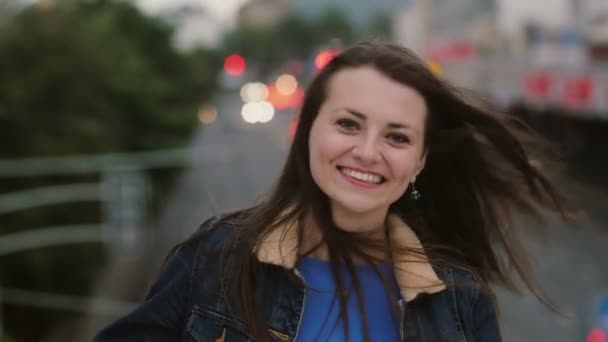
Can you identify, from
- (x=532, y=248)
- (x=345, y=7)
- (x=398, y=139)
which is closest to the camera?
(x=398, y=139)

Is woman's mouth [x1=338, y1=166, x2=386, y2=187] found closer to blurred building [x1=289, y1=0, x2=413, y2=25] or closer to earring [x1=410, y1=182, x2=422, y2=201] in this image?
earring [x1=410, y1=182, x2=422, y2=201]

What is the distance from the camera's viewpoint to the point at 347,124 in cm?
207

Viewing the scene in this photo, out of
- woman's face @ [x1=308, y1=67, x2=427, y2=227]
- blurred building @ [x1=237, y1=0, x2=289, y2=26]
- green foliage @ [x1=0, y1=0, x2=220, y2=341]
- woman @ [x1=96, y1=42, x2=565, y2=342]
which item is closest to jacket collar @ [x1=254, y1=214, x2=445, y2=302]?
woman @ [x1=96, y1=42, x2=565, y2=342]

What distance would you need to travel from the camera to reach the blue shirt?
1988mm

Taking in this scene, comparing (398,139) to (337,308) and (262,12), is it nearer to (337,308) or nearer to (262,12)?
(337,308)

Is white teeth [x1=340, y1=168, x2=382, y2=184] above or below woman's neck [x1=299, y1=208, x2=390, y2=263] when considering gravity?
above

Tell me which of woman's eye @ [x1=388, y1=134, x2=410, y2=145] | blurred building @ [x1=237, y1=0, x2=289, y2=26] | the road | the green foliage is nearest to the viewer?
woman's eye @ [x1=388, y1=134, x2=410, y2=145]

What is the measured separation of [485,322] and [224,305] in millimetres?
564

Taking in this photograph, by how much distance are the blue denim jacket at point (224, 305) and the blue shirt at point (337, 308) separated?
27 millimetres

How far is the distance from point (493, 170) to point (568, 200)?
1.30 ft

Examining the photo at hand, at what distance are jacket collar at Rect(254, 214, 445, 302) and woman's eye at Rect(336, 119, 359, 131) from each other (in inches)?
9.2

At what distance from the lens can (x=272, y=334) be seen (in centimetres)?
197

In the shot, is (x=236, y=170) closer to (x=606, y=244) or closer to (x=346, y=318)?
(x=606, y=244)

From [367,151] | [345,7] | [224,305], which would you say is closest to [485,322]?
[367,151]
